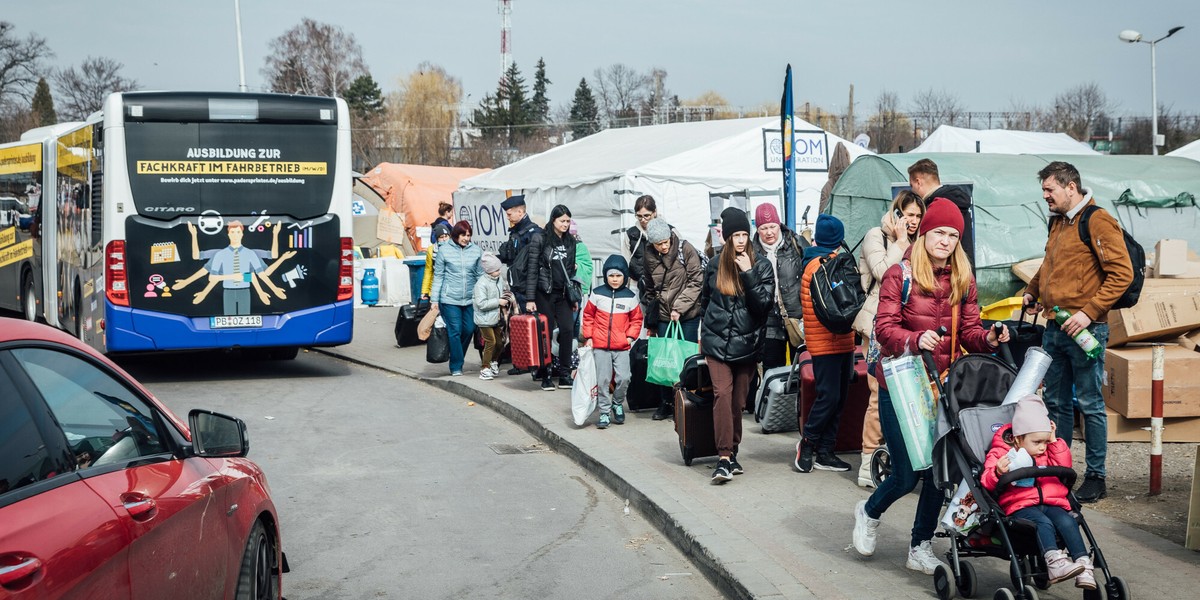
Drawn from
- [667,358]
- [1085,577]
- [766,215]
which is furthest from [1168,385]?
[1085,577]

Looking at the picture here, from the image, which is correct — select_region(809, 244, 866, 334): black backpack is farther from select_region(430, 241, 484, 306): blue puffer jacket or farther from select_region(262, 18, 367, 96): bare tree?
select_region(262, 18, 367, 96): bare tree

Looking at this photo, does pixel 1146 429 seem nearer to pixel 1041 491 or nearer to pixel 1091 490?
pixel 1091 490

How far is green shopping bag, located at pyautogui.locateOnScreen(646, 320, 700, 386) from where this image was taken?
959 centimetres

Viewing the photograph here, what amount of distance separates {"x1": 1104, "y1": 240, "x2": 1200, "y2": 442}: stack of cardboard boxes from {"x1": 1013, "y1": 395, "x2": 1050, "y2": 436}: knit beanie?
14.3ft

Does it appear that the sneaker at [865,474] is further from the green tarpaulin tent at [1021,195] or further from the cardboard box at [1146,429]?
the green tarpaulin tent at [1021,195]

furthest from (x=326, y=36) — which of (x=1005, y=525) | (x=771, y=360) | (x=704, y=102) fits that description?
(x=1005, y=525)

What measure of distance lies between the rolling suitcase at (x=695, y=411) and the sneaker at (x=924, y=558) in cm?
282

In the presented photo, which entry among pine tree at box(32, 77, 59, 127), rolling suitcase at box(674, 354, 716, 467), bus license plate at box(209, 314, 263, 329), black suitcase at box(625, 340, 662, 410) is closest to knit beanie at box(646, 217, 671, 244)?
black suitcase at box(625, 340, 662, 410)

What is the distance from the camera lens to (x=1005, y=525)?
16.1ft

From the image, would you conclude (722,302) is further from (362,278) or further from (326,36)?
(326,36)

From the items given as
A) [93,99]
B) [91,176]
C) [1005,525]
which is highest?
[93,99]

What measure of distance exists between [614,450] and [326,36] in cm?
7917

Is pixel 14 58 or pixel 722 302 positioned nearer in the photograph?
pixel 722 302

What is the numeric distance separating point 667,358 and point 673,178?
914 centimetres
